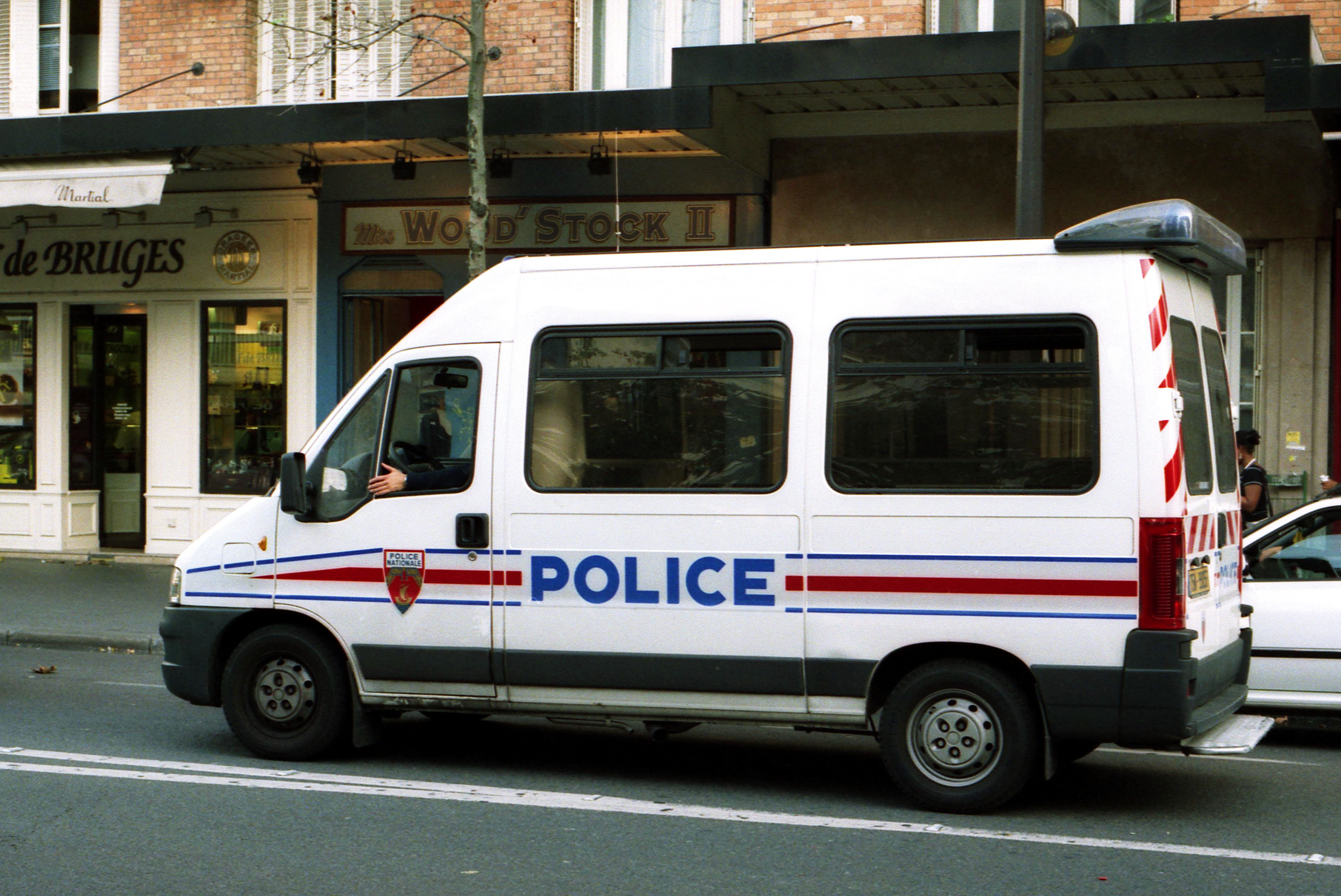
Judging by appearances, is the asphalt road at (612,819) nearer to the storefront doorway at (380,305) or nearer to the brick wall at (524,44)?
the storefront doorway at (380,305)

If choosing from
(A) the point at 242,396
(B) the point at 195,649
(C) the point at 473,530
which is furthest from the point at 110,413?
(C) the point at 473,530

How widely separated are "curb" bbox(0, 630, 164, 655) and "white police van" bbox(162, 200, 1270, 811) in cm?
467

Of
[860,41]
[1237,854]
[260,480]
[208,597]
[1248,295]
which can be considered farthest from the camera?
[260,480]

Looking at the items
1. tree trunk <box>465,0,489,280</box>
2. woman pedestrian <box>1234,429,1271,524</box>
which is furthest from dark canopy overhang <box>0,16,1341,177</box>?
woman pedestrian <box>1234,429,1271,524</box>

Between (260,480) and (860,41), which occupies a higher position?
(860,41)

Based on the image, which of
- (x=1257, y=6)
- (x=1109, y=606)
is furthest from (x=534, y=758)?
(x=1257, y=6)

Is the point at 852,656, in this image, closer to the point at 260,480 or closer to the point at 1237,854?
the point at 1237,854

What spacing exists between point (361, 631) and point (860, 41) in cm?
730

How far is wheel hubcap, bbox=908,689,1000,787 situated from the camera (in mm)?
6152

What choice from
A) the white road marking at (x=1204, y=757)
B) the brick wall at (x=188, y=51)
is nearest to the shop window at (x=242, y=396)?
the brick wall at (x=188, y=51)

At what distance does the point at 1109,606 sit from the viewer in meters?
5.91

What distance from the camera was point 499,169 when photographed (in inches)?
590

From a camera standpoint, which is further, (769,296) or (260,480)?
(260,480)

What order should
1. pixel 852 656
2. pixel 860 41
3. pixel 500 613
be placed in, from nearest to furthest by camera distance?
pixel 852 656, pixel 500 613, pixel 860 41
